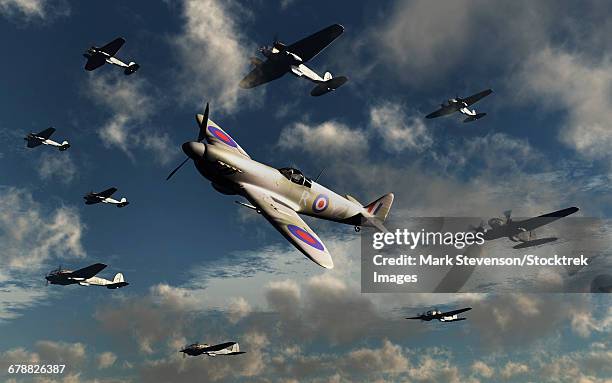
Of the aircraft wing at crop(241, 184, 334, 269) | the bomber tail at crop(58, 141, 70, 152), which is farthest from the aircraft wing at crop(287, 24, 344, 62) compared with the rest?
the bomber tail at crop(58, 141, 70, 152)

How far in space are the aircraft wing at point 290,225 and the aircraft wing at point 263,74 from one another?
2867 centimetres

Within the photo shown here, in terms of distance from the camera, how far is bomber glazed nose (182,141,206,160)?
26.8 m

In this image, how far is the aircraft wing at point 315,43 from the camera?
49.5 meters

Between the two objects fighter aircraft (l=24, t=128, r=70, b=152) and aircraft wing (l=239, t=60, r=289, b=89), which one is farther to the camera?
fighter aircraft (l=24, t=128, r=70, b=152)

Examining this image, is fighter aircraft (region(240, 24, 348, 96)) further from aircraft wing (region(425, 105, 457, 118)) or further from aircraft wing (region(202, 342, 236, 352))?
aircraft wing (region(202, 342, 236, 352))

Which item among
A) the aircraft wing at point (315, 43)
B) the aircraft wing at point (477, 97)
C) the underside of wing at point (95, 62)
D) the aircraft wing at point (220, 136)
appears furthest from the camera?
the aircraft wing at point (477, 97)

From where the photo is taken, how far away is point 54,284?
66.2 meters

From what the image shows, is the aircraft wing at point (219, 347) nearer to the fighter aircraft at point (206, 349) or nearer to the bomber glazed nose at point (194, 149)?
the fighter aircraft at point (206, 349)

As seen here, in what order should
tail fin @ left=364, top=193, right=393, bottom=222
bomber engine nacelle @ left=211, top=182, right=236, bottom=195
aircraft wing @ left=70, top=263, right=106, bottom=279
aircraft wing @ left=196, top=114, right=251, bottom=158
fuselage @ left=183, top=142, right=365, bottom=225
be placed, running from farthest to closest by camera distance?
aircraft wing @ left=70, top=263, right=106, bottom=279, tail fin @ left=364, top=193, right=393, bottom=222, aircraft wing @ left=196, top=114, right=251, bottom=158, bomber engine nacelle @ left=211, top=182, right=236, bottom=195, fuselage @ left=183, top=142, right=365, bottom=225

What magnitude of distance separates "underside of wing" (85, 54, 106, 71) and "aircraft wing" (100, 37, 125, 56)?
1258mm

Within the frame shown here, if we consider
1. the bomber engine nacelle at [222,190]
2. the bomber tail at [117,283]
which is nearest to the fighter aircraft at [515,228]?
the bomber engine nacelle at [222,190]

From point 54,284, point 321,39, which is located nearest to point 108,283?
point 54,284

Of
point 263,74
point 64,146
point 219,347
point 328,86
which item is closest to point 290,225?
point 328,86

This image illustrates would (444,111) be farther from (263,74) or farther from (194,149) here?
(194,149)
